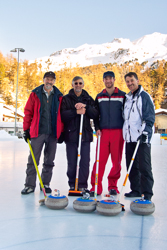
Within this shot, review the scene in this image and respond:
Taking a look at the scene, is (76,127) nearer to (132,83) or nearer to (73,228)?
(132,83)

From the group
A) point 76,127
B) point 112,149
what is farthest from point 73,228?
point 76,127

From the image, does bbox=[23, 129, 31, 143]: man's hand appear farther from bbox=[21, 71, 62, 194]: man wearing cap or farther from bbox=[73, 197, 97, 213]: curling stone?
bbox=[73, 197, 97, 213]: curling stone

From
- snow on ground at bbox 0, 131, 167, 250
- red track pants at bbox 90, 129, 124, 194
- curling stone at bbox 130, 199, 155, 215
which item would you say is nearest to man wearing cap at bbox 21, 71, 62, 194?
Answer: snow on ground at bbox 0, 131, 167, 250

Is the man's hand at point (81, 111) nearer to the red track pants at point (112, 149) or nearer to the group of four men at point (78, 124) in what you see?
the group of four men at point (78, 124)

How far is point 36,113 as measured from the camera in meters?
3.23

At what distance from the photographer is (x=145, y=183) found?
2.88 metres

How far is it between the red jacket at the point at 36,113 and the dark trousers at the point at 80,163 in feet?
0.84

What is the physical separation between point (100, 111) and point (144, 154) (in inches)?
32.6

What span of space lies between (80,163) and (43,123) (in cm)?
70

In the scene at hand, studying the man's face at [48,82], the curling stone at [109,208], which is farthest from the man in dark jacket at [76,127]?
the curling stone at [109,208]

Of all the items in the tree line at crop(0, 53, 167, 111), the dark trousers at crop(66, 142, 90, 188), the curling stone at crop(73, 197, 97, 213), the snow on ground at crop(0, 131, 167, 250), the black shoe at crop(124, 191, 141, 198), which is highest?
the tree line at crop(0, 53, 167, 111)

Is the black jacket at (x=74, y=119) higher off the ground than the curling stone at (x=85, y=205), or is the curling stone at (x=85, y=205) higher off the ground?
the black jacket at (x=74, y=119)

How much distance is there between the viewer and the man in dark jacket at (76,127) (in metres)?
3.25

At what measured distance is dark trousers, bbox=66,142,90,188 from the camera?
10.7 feet
